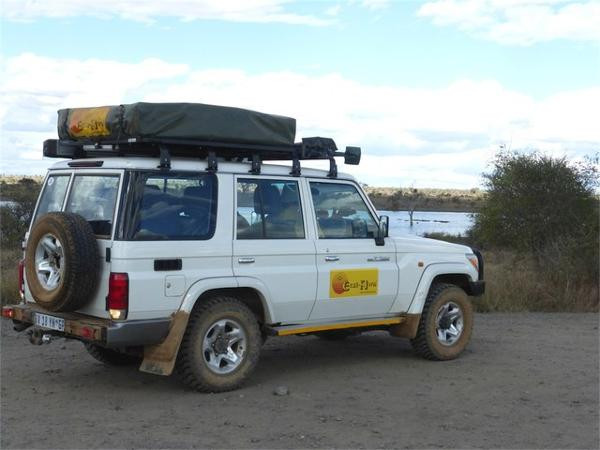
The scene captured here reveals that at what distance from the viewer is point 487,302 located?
13.0 metres

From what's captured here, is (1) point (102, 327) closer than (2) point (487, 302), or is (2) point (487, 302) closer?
(1) point (102, 327)

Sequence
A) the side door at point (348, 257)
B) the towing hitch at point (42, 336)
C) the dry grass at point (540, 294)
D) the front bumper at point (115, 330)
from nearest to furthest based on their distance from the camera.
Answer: the front bumper at point (115, 330), the towing hitch at point (42, 336), the side door at point (348, 257), the dry grass at point (540, 294)

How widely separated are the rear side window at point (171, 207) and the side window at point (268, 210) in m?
0.30

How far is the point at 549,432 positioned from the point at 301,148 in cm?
341

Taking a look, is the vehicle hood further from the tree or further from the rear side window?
the tree

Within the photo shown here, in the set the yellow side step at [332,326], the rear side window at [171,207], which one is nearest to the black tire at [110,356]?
the yellow side step at [332,326]

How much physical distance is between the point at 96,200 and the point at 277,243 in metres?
1.61

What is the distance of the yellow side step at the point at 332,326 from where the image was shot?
748cm

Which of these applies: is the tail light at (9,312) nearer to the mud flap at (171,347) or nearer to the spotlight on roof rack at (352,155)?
the mud flap at (171,347)

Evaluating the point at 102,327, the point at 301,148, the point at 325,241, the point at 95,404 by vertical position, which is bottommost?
the point at 95,404

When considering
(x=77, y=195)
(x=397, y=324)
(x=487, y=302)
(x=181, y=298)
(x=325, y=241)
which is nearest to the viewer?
(x=181, y=298)

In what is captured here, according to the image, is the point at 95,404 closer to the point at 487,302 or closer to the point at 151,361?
the point at 151,361

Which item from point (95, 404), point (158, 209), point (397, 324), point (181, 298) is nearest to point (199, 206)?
point (158, 209)

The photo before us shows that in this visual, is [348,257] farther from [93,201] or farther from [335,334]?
[93,201]
